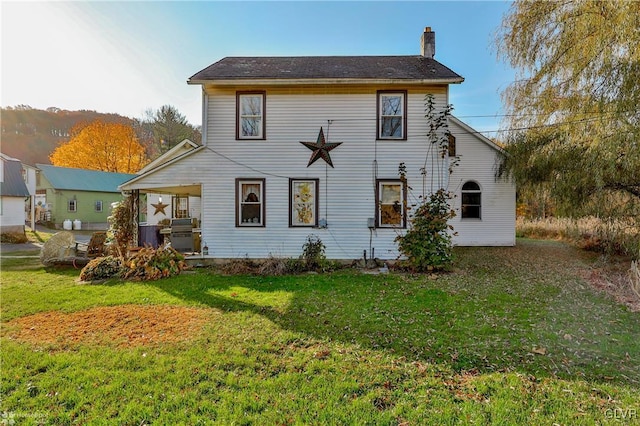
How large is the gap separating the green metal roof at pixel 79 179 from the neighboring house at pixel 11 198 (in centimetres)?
597

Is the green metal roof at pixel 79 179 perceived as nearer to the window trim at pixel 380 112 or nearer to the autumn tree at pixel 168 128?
the autumn tree at pixel 168 128

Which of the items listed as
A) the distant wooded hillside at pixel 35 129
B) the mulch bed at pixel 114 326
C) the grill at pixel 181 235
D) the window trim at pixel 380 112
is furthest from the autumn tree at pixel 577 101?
the distant wooded hillside at pixel 35 129

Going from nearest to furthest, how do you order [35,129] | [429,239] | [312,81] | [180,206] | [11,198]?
[429,239]
[312,81]
[180,206]
[11,198]
[35,129]

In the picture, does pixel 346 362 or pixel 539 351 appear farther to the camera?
pixel 539 351

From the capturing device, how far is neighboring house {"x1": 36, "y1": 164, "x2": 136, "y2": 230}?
24.7m

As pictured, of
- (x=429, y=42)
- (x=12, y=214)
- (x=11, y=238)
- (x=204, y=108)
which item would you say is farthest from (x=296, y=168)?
(x=12, y=214)

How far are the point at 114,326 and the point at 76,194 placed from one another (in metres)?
28.2

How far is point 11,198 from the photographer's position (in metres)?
17.8

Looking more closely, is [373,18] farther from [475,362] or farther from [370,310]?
[475,362]

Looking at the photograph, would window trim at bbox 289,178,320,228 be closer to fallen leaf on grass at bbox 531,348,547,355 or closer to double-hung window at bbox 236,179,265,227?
double-hung window at bbox 236,179,265,227

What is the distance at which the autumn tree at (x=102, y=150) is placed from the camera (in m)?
33.6

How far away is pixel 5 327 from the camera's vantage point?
4.84 m

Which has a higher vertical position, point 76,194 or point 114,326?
point 76,194

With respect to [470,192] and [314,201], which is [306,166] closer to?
[314,201]
